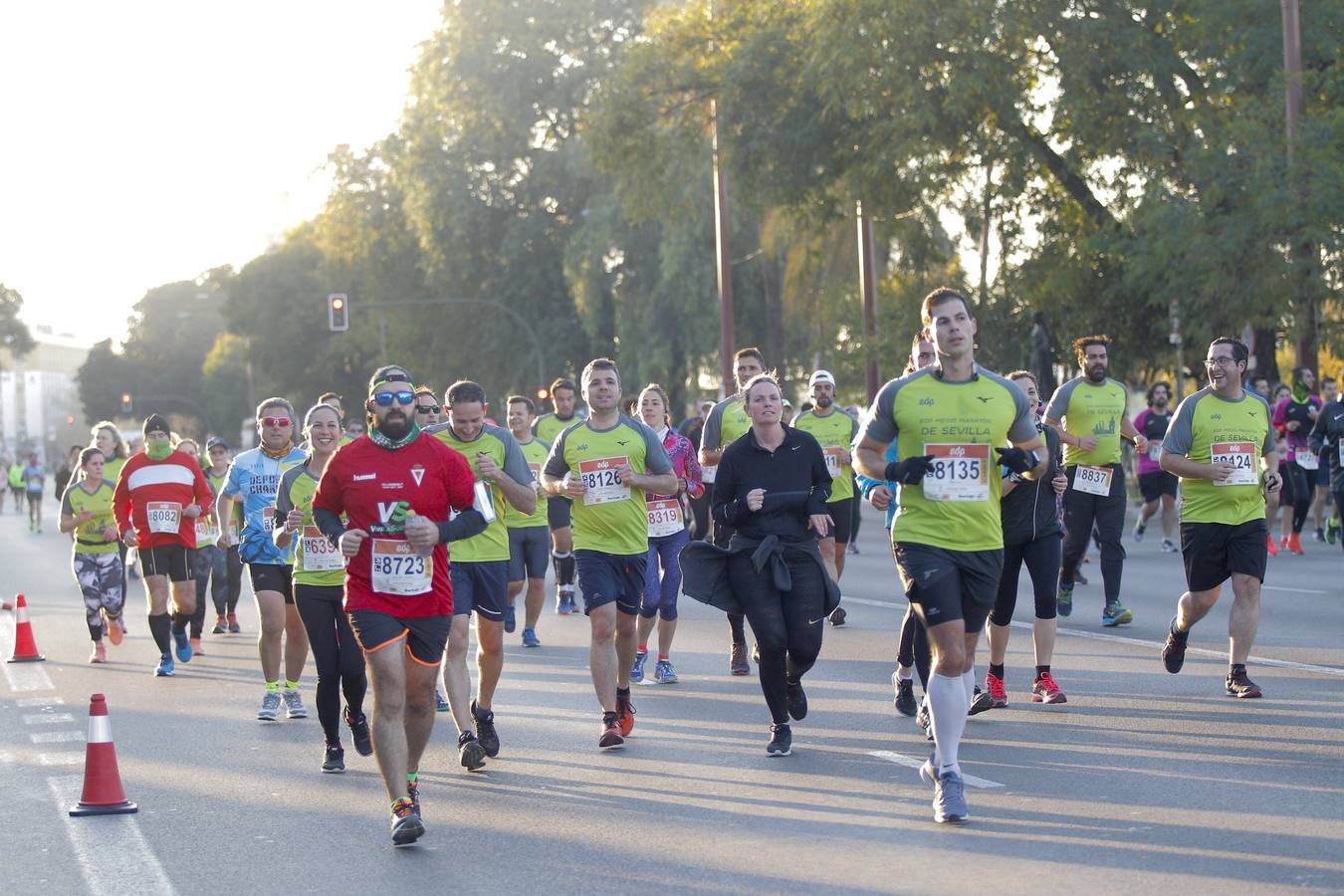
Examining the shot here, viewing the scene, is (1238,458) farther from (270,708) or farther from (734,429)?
(270,708)

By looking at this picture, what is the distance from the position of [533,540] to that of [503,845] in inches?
244

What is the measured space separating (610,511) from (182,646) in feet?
19.4

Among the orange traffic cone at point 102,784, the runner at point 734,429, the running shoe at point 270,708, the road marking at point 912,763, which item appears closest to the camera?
the road marking at point 912,763

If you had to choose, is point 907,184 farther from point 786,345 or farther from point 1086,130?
point 786,345

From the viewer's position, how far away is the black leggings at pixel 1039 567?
32.9 feet

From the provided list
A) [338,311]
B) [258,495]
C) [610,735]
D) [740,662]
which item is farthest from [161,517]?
[338,311]

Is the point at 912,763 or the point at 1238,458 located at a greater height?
the point at 1238,458

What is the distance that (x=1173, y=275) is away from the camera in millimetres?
24656

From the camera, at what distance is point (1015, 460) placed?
7488 mm

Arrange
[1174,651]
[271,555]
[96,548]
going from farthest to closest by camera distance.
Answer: [96,548]
[271,555]
[1174,651]

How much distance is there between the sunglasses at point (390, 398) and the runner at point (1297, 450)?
14699mm

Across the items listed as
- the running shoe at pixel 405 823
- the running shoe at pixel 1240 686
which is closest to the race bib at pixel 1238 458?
the running shoe at pixel 1240 686

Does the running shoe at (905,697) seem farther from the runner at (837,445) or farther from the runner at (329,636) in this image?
the runner at (837,445)

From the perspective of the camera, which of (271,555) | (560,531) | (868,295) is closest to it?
(271,555)
